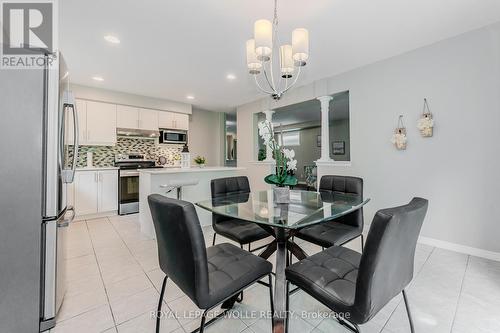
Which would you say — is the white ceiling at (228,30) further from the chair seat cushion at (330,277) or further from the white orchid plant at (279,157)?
the chair seat cushion at (330,277)

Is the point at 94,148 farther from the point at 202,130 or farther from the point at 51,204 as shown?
the point at 51,204

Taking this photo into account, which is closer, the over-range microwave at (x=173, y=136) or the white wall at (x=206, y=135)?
the over-range microwave at (x=173, y=136)

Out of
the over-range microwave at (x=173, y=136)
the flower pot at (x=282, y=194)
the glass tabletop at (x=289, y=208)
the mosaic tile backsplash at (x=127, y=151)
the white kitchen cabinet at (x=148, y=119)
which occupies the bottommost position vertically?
the glass tabletop at (x=289, y=208)

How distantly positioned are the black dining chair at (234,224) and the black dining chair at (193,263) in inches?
20.8

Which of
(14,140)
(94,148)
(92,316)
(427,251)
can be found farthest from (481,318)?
(94,148)

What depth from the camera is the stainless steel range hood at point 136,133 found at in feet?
15.2

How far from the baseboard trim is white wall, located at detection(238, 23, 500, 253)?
0.04 metres

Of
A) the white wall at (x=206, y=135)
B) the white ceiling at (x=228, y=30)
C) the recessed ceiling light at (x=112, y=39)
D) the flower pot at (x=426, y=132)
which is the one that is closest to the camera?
the white ceiling at (x=228, y=30)

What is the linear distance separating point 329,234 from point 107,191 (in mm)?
4136

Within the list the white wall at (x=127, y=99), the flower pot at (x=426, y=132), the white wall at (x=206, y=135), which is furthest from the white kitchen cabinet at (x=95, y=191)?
the flower pot at (x=426, y=132)

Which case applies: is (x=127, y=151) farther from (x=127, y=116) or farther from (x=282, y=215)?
(x=282, y=215)

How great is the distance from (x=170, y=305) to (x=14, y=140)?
4.88 ft

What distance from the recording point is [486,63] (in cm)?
234

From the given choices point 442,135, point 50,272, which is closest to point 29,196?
point 50,272
